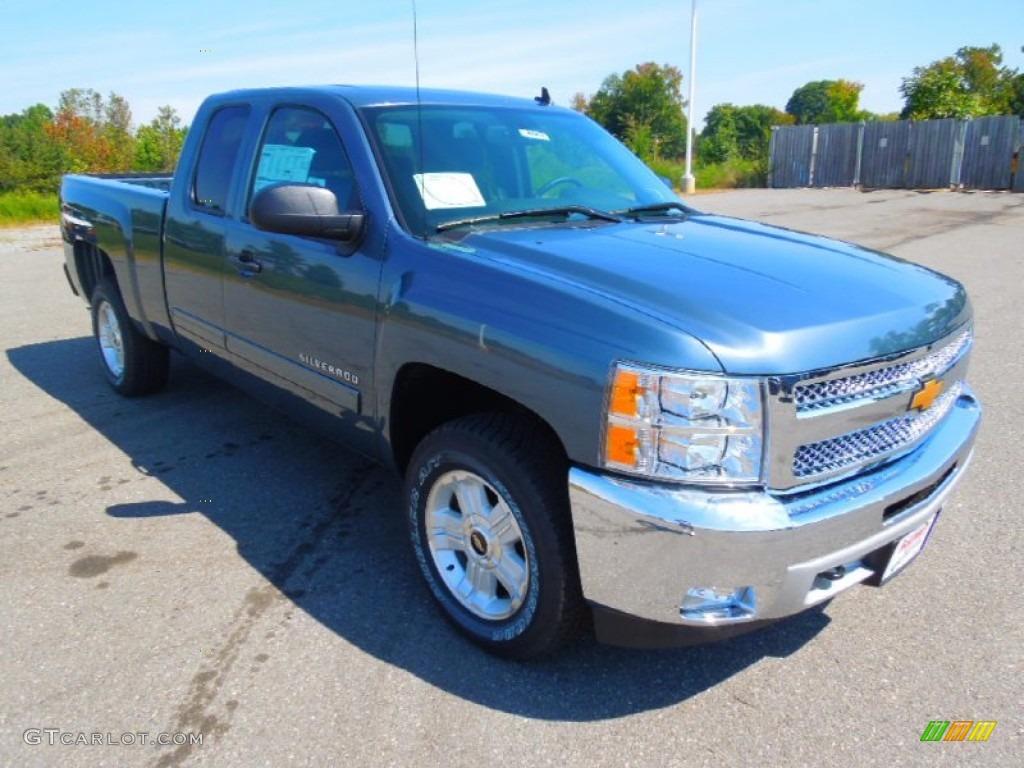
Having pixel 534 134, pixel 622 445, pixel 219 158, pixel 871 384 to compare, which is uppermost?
pixel 534 134

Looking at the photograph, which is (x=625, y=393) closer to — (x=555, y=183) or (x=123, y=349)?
(x=555, y=183)

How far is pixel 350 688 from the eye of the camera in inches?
103

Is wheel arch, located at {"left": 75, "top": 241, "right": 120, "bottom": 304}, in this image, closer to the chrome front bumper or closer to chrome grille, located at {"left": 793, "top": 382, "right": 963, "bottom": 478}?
the chrome front bumper

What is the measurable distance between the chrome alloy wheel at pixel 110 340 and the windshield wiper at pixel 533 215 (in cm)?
333

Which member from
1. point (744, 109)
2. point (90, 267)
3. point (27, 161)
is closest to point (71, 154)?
point (27, 161)

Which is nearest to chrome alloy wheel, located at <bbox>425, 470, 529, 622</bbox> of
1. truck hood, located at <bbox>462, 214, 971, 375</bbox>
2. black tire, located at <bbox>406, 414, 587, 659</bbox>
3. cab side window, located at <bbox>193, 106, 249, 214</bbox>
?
black tire, located at <bbox>406, 414, 587, 659</bbox>

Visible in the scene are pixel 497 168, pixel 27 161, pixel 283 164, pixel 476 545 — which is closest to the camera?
pixel 476 545

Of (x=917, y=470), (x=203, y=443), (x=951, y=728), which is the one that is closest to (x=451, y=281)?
(x=917, y=470)

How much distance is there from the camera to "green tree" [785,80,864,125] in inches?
2753

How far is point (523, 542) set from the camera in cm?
254

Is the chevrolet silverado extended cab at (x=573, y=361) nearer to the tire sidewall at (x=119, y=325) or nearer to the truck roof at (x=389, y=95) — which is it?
the truck roof at (x=389, y=95)

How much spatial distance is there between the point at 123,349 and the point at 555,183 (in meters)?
3.37

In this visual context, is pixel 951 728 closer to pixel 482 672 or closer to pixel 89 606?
pixel 482 672

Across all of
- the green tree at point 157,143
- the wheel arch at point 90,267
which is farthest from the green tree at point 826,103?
the wheel arch at point 90,267
